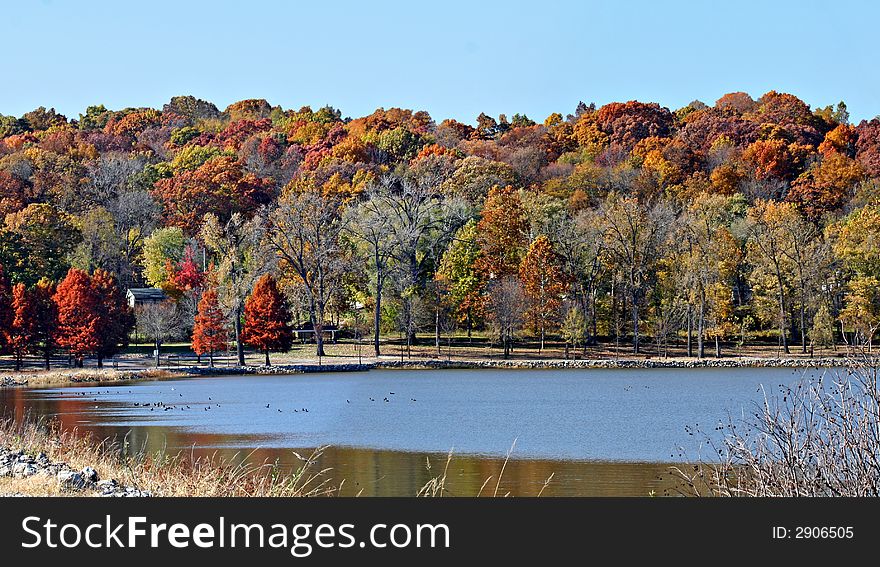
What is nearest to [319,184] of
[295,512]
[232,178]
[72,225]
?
[232,178]

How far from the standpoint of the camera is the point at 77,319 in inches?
2692

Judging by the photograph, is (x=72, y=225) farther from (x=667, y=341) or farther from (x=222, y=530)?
(x=222, y=530)

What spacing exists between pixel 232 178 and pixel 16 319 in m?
44.3

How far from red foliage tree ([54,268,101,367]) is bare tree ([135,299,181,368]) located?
14.3ft

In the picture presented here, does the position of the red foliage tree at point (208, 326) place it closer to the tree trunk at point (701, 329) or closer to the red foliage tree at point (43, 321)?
the red foliage tree at point (43, 321)

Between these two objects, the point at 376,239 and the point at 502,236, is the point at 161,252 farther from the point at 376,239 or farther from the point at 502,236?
the point at 502,236

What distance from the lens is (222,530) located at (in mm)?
13523

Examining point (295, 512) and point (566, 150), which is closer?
point (295, 512)

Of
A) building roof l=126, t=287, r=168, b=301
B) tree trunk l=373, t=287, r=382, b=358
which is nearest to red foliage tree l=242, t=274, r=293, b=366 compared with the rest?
tree trunk l=373, t=287, r=382, b=358

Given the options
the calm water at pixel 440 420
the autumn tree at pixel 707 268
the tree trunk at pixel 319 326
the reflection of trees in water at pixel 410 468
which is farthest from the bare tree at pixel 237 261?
the reflection of trees in water at pixel 410 468

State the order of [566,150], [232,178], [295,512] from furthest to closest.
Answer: [566,150]
[232,178]
[295,512]

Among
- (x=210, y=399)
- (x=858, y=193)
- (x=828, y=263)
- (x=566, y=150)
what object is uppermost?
(x=566, y=150)

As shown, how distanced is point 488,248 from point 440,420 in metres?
45.4

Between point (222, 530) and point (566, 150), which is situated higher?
point (566, 150)
